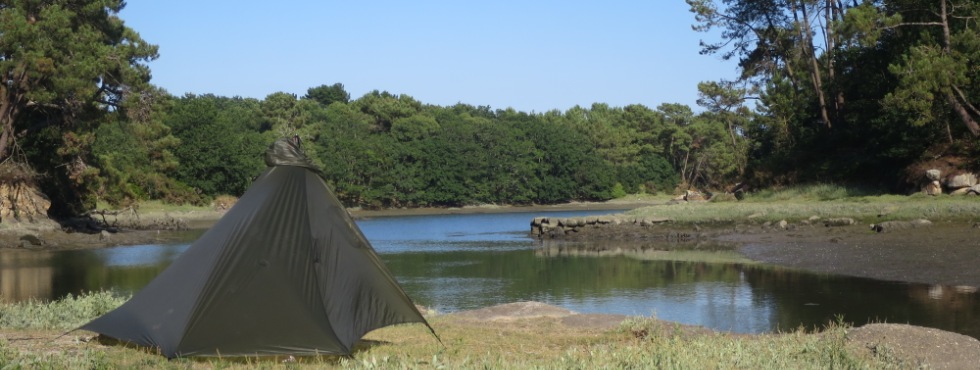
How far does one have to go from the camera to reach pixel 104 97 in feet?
160

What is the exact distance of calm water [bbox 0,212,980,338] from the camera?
19203mm

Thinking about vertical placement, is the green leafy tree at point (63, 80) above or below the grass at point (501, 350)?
above

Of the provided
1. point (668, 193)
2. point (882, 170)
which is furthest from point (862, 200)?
point (668, 193)

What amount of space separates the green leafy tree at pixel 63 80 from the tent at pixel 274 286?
1346 inches

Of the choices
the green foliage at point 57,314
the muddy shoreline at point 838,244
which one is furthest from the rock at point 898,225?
the green foliage at point 57,314

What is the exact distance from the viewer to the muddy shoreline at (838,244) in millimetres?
24391

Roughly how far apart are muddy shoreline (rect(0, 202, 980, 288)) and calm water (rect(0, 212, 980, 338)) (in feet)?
3.64

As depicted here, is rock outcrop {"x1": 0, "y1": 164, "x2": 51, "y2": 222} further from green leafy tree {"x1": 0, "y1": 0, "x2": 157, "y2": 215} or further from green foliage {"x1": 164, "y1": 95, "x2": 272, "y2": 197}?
green foliage {"x1": 164, "y1": 95, "x2": 272, "y2": 197}

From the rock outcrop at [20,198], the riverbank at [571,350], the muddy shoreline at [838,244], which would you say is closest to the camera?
the riverbank at [571,350]

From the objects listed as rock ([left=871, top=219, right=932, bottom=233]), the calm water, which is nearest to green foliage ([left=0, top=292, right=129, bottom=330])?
the calm water

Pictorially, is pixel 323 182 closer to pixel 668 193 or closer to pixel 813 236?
pixel 813 236

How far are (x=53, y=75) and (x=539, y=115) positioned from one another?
90.9m

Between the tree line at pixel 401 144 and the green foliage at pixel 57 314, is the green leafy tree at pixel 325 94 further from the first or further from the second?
the green foliage at pixel 57 314

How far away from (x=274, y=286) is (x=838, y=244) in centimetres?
2401
